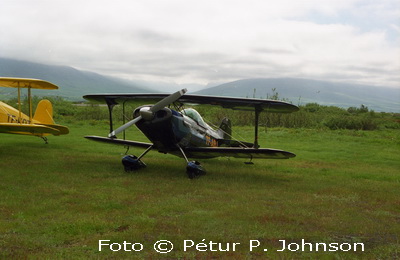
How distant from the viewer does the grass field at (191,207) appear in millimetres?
4562

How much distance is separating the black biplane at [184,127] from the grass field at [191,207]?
0.61m

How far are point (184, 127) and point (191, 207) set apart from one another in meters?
3.61

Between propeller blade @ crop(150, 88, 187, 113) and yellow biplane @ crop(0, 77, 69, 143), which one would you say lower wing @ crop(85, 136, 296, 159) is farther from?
yellow biplane @ crop(0, 77, 69, 143)

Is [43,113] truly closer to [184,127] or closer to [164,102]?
[184,127]

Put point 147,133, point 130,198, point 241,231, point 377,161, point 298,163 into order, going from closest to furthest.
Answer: point 241,231, point 130,198, point 147,133, point 298,163, point 377,161

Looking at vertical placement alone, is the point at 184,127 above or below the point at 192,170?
above

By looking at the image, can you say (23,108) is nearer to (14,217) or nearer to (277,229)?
(14,217)

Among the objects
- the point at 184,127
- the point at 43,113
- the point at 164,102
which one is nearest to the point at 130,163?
the point at 184,127

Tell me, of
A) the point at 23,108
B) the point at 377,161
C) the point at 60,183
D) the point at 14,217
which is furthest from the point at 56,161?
the point at 23,108

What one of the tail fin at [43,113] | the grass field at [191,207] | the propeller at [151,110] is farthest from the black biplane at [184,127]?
the tail fin at [43,113]

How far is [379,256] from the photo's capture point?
4410 mm

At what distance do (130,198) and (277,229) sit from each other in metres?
2.99

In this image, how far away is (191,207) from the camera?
6.45 metres

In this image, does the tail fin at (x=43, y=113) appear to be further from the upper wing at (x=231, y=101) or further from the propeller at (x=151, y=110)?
the propeller at (x=151, y=110)
